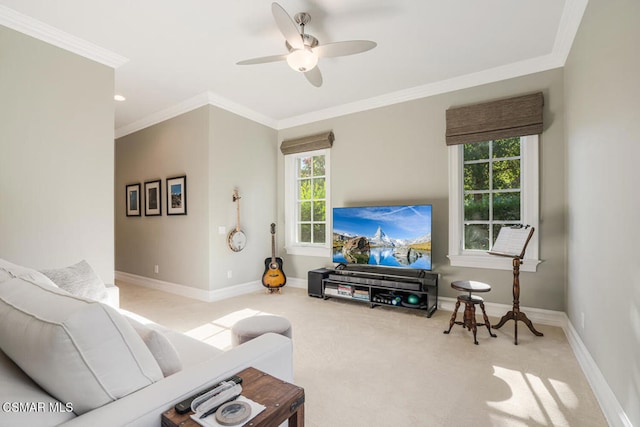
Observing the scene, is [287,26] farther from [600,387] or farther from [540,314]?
[540,314]

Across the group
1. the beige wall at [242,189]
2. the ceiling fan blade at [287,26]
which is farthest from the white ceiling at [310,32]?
the beige wall at [242,189]

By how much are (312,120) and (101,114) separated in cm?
270

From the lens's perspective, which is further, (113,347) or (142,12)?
(142,12)

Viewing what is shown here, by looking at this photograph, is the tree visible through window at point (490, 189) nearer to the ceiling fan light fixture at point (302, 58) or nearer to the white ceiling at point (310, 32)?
the white ceiling at point (310, 32)

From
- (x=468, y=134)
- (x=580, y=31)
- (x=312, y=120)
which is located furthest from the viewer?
(x=312, y=120)

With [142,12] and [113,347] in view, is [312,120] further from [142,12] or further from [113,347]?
[113,347]

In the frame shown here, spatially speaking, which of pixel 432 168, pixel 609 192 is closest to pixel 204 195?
pixel 432 168

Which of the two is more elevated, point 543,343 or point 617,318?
point 617,318

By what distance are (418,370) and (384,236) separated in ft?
5.83

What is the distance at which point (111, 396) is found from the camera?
798 millimetres

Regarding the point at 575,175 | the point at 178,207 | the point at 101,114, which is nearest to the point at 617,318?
the point at 575,175

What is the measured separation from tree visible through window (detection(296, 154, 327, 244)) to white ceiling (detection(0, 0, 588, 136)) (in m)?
1.11

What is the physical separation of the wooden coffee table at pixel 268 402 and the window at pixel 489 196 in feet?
10.1

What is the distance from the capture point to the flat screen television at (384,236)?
3506 mm
